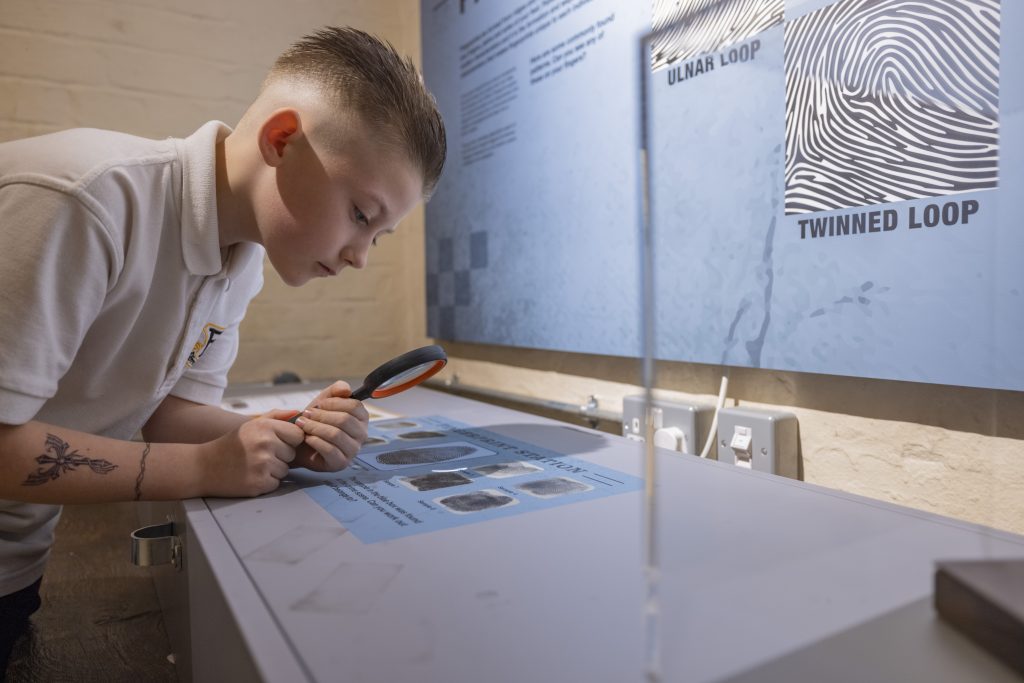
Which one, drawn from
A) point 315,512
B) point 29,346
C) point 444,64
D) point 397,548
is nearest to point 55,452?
point 29,346

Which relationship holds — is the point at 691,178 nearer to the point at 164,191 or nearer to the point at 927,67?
the point at 927,67

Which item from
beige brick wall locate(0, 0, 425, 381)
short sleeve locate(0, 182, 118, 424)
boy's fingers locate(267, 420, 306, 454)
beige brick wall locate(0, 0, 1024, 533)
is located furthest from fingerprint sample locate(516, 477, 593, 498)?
beige brick wall locate(0, 0, 425, 381)

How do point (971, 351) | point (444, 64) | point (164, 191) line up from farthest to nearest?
1. point (444, 64)
2. point (164, 191)
3. point (971, 351)

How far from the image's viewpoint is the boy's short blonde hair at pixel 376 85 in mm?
750

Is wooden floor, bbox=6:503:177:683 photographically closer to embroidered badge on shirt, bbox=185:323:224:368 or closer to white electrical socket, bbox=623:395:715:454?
embroidered badge on shirt, bbox=185:323:224:368

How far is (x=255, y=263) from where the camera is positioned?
3.30 feet

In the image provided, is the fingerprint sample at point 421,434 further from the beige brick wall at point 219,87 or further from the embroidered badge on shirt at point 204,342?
the beige brick wall at point 219,87

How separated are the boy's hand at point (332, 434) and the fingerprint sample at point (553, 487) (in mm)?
195

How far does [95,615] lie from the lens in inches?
36.3

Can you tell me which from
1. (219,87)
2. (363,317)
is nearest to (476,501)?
(363,317)

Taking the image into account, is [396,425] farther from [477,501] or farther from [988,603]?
→ [988,603]

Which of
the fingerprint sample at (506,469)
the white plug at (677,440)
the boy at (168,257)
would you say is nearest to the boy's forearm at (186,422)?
the boy at (168,257)

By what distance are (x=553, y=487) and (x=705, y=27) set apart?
418 millimetres

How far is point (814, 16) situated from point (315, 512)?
60cm
